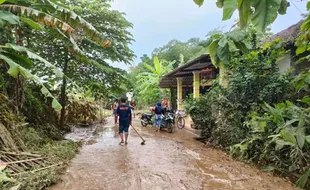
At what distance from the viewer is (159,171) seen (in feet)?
19.3

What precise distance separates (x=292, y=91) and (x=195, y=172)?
3279 millimetres

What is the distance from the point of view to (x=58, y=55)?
1066 centimetres

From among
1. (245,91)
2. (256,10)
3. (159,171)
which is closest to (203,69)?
(245,91)

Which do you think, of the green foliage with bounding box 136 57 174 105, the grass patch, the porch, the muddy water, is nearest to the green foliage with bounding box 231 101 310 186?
the muddy water

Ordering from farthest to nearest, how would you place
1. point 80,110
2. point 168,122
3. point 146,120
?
point 146,120 → point 80,110 → point 168,122

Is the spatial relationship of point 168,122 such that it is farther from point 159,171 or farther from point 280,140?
point 280,140

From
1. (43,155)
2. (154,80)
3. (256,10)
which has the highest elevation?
(154,80)

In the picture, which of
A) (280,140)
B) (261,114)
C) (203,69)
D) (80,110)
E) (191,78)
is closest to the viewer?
(280,140)

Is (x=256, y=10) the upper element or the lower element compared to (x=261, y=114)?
upper

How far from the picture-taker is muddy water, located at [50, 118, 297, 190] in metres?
4.97

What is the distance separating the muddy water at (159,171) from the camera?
497cm

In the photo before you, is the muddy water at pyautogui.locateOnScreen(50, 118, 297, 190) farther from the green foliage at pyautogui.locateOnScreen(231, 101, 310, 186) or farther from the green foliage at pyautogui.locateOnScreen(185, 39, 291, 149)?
the green foliage at pyautogui.locateOnScreen(185, 39, 291, 149)

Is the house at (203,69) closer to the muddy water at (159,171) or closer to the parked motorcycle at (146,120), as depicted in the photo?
the parked motorcycle at (146,120)

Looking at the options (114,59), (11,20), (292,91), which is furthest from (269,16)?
(114,59)
